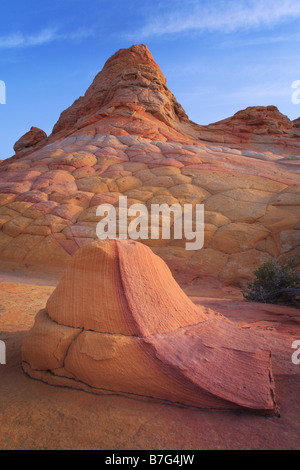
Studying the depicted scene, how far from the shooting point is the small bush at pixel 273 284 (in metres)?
5.33

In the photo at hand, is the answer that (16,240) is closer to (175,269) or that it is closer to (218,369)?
(175,269)

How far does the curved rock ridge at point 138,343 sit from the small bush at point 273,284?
2.87m

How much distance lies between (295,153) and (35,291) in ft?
66.3

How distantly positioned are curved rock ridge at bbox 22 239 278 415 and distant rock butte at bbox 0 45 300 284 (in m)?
5.23

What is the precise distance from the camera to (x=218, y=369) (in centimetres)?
215

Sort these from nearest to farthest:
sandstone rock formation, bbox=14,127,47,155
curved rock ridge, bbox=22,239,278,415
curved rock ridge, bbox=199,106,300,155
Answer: curved rock ridge, bbox=22,239,278,415
curved rock ridge, bbox=199,106,300,155
sandstone rock formation, bbox=14,127,47,155

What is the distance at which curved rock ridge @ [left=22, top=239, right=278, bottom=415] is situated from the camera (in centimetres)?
204

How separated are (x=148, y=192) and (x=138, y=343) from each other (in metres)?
8.31

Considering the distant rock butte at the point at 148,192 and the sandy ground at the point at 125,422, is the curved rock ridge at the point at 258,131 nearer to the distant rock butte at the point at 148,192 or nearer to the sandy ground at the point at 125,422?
the distant rock butte at the point at 148,192

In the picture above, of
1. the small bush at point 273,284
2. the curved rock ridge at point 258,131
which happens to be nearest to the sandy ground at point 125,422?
the small bush at point 273,284

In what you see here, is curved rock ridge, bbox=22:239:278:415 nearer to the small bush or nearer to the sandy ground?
the sandy ground

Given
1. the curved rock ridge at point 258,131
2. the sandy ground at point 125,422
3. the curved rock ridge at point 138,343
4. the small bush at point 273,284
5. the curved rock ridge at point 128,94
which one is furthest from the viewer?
the curved rock ridge at point 258,131

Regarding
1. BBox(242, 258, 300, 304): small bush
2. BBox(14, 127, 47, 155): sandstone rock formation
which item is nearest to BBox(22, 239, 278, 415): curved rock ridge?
BBox(242, 258, 300, 304): small bush

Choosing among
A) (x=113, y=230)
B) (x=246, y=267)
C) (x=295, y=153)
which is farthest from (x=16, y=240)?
(x=295, y=153)
